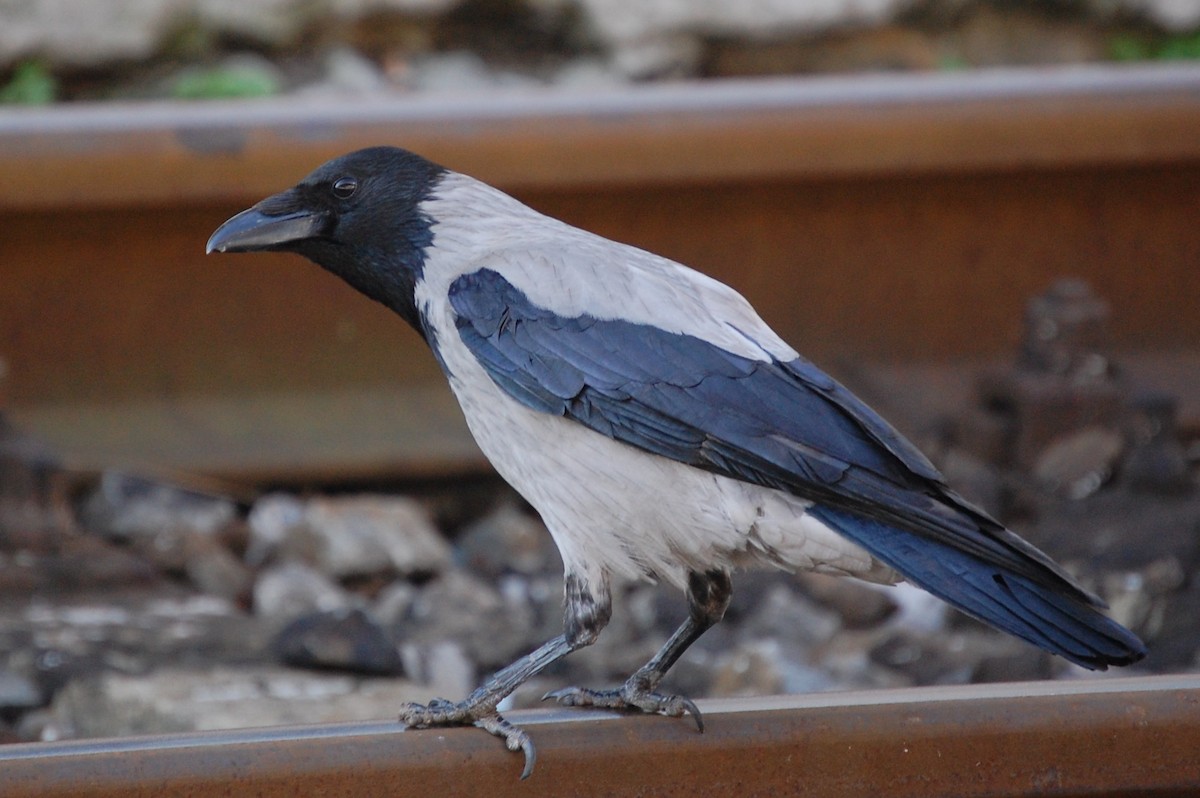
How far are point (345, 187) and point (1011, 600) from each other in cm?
141

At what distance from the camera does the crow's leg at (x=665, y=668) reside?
285 centimetres

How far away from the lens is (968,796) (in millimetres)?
2529

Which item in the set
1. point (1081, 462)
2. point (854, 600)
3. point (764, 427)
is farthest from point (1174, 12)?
point (764, 427)

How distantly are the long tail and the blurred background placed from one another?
176 centimetres

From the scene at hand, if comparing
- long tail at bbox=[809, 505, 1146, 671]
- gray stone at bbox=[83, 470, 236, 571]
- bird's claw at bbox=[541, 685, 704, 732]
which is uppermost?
long tail at bbox=[809, 505, 1146, 671]

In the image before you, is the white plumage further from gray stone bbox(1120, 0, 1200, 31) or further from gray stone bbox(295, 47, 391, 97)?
gray stone bbox(1120, 0, 1200, 31)

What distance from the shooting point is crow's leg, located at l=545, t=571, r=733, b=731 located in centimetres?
285

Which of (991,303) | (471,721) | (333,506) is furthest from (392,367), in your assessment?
(471,721)

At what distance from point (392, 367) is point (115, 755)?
3.30 m

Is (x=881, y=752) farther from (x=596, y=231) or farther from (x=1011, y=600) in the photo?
(x=596, y=231)

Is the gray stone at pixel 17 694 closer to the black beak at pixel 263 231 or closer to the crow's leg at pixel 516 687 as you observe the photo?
the black beak at pixel 263 231

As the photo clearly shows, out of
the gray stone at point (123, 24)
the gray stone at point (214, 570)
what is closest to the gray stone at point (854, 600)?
→ the gray stone at point (214, 570)

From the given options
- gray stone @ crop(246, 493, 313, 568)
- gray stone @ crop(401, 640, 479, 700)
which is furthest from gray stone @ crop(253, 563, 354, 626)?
gray stone @ crop(401, 640, 479, 700)

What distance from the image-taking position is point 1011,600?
264 cm
